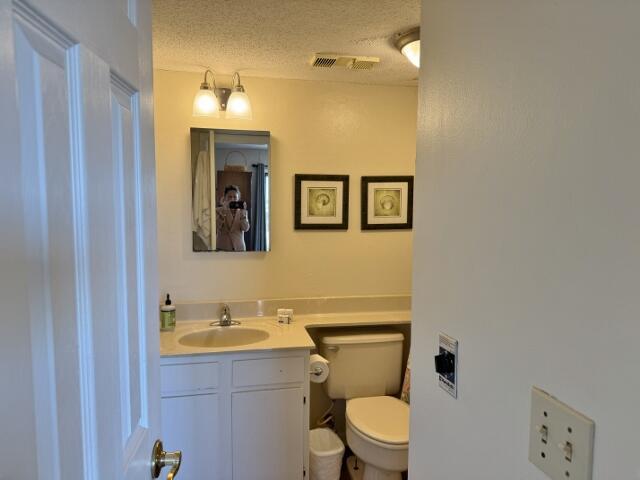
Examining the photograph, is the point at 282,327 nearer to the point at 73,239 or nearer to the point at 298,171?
the point at 298,171

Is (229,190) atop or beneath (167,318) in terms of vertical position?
atop

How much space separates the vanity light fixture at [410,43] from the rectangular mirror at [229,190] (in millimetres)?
838

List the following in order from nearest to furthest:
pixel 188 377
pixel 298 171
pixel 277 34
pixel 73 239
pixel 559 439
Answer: pixel 73 239 → pixel 559 439 → pixel 277 34 → pixel 188 377 → pixel 298 171

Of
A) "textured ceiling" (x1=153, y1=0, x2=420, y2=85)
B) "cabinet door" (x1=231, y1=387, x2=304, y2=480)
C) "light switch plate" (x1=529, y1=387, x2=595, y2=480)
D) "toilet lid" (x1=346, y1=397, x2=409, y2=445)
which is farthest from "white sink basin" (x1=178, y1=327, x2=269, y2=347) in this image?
"light switch plate" (x1=529, y1=387, x2=595, y2=480)

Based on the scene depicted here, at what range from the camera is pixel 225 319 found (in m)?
2.19

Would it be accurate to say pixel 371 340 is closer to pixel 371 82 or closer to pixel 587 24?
pixel 371 82

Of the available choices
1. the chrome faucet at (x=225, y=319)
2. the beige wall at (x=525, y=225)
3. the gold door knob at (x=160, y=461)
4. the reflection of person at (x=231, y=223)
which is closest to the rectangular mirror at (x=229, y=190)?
the reflection of person at (x=231, y=223)

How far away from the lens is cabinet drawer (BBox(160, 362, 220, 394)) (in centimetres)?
181

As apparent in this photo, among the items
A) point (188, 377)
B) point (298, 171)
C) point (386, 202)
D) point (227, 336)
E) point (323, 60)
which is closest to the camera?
point (188, 377)

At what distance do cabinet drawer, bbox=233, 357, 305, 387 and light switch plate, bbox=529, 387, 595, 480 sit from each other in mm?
1389

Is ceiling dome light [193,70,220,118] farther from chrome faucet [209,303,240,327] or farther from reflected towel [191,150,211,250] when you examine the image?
chrome faucet [209,303,240,327]

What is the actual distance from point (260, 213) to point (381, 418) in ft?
4.02

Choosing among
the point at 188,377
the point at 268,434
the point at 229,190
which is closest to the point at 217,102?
the point at 229,190

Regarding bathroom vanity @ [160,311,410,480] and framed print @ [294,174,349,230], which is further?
framed print @ [294,174,349,230]
